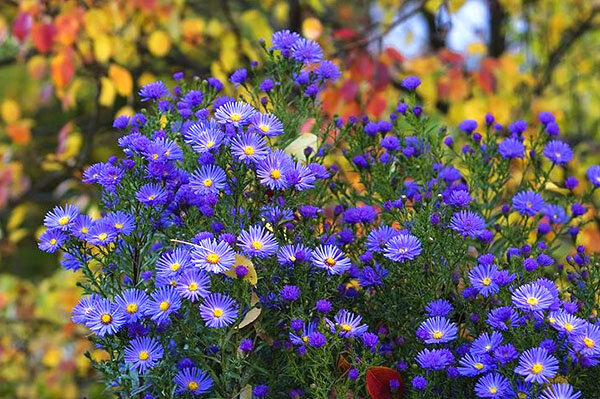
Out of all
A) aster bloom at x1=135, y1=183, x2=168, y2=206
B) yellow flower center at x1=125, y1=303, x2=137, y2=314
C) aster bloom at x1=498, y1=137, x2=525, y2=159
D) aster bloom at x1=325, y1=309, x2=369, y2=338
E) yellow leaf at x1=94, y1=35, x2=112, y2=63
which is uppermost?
yellow leaf at x1=94, y1=35, x2=112, y2=63

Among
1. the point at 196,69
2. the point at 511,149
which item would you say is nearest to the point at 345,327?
the point at 511,149

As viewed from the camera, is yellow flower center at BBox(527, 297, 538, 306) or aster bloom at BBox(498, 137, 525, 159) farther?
aster bloom at BBox(498, 137, 525, 159)

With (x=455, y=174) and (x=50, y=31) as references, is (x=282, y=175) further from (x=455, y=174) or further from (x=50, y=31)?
(x=50, y=31)

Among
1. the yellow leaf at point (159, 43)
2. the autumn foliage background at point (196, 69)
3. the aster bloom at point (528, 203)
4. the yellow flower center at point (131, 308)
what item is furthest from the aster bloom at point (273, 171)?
the yellow leaf at point (159, 43)

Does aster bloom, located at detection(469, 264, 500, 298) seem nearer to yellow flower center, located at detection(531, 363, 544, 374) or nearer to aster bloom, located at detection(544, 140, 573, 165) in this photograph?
yellow flower center, located at detection(531, 363, 544, 374)

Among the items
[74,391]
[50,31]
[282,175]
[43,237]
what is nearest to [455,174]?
[282,175]

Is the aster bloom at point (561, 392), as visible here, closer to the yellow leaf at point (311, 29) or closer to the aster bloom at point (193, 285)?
the aster bloom at point (193, 285)

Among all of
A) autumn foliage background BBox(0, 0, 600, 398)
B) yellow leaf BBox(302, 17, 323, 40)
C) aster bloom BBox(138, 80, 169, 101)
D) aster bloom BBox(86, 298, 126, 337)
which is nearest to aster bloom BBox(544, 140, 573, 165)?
aster bloom BBox(138, 80, 169, 101)
